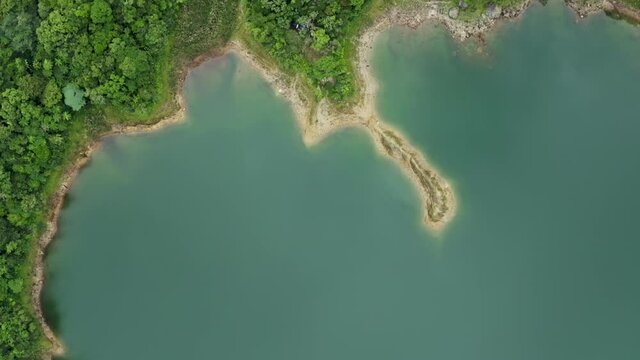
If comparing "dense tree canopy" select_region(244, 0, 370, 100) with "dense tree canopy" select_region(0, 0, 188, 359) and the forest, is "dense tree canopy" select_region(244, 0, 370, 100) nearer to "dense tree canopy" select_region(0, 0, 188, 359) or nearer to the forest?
the forest

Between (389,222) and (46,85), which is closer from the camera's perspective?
(46,85)

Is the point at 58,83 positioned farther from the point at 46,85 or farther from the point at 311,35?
the point at 311,35

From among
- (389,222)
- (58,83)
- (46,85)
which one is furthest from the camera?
(389,222)

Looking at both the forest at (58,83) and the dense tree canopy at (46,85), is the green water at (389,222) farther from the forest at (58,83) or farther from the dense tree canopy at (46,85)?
the dense tree canopy at (46,85)

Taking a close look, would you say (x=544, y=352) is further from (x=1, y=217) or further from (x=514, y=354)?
(x=1, y=217)

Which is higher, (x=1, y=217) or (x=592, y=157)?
(x=592, y=157)

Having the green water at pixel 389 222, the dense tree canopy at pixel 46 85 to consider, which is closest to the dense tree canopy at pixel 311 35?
the green water at pixel 389 222

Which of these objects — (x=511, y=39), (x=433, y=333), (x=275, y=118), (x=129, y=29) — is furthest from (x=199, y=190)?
(x=511, y=39)

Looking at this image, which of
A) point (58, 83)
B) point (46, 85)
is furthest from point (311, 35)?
point (46, 85)
